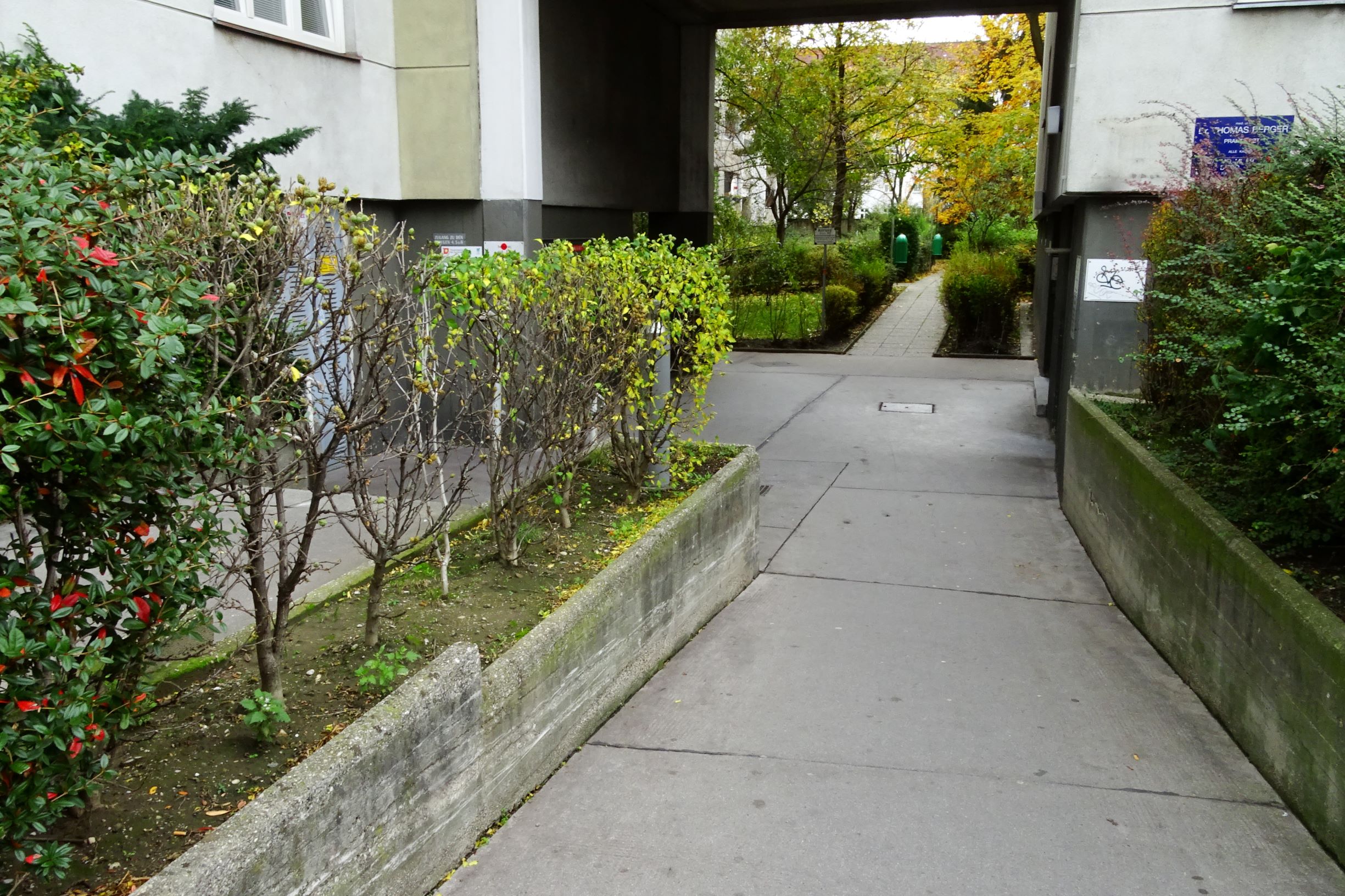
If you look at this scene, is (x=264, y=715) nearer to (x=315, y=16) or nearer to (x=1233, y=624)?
(x=1233, y=624)

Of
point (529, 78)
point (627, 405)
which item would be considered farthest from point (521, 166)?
point (627, 405)

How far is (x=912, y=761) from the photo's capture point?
464 centimetres

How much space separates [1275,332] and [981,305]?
15.0 metres

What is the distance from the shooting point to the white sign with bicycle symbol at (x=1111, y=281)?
30.1 feet

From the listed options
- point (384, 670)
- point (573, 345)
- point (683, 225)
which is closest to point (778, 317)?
point (683, 225)

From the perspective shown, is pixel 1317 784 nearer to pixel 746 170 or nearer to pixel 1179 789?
pixel 1179 789

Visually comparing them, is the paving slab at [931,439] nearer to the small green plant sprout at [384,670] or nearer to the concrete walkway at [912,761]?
the concrete walkway at [912,761]

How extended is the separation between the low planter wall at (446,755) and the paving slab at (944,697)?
37cm

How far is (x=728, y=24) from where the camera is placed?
16.5 m

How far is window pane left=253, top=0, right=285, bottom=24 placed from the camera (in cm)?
869

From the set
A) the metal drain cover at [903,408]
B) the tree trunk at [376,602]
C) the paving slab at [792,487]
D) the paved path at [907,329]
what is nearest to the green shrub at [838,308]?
the paved path at [907,329]

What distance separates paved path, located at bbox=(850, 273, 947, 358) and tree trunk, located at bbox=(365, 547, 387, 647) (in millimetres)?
16124

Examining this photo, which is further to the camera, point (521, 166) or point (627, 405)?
point (521, 166)

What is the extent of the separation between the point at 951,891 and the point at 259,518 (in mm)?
2688
